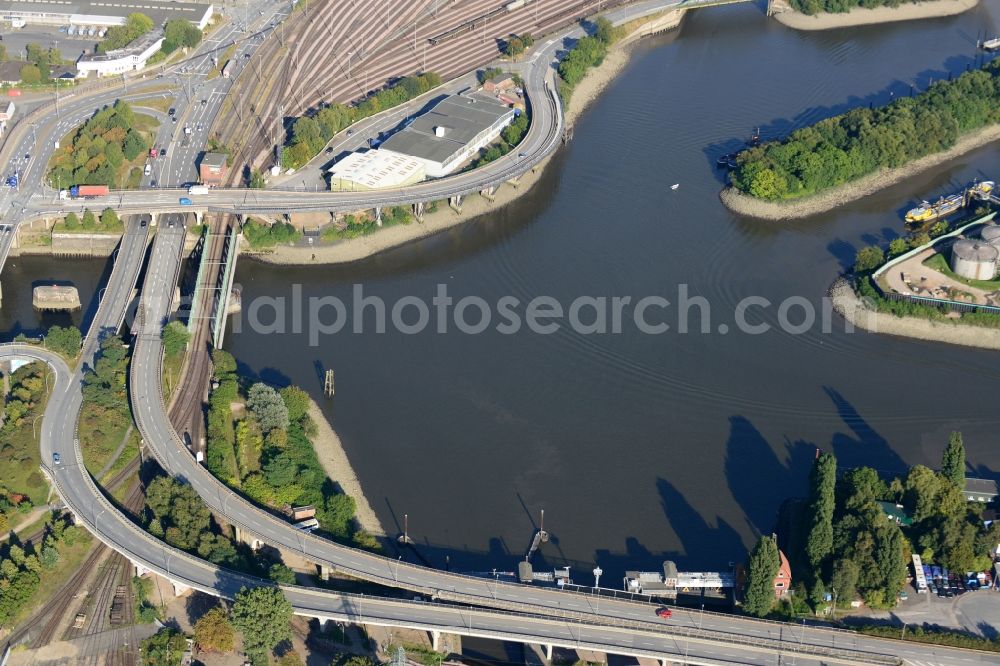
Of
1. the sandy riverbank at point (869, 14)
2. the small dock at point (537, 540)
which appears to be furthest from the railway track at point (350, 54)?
the small dock at point (537, 540)

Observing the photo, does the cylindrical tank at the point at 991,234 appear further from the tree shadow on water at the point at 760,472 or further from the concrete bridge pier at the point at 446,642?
the concrete bridge pier at the point at 446,642

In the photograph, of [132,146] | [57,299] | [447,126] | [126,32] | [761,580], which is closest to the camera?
[761,580]

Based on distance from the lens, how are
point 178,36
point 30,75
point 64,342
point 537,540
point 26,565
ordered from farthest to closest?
point 178,36
point 30,75
point 64,342
point 537,540
point 26,565

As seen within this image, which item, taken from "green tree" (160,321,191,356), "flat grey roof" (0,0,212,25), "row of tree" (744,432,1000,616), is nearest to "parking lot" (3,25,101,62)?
"flat grey roof" (0,0,212,25)

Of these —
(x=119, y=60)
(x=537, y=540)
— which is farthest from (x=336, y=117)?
(x=537, y=540)

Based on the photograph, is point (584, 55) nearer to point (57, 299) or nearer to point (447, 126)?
point (447, 126)

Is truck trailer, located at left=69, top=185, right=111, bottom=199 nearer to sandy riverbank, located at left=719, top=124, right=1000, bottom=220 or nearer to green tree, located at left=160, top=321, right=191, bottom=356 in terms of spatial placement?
green tree, located at left=160, top=321, right=191, bottom=356

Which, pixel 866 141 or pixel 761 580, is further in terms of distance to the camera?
pixel 866 141
